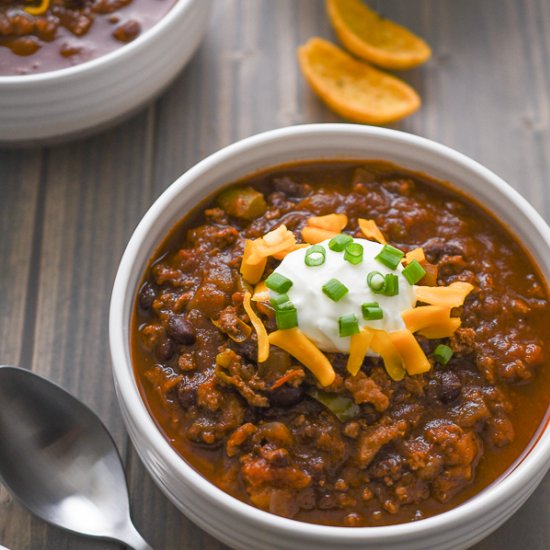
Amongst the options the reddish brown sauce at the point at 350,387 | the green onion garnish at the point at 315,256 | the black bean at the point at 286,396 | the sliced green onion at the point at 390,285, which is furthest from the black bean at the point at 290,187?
the black bean at the point at 286,396

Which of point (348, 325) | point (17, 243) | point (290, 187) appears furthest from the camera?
point (17, 243)

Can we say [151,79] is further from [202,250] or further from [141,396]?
[141,396]

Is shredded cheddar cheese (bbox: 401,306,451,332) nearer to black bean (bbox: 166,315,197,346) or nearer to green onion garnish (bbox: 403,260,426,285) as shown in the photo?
green onion garnish (bbox: 403,260,426,285)

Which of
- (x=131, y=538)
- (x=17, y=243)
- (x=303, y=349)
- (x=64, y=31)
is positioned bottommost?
(x=131, y=538)

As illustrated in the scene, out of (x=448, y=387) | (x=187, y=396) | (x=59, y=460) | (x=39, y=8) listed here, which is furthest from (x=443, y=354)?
(x=39, y=8)

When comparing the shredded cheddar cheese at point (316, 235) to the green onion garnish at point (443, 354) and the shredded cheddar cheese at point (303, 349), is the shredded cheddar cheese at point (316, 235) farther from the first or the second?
the green onion garnish at point (443, 354)

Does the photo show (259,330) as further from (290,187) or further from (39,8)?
(39,8)

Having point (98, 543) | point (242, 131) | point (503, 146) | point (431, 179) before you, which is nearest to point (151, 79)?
point (242, 131)
